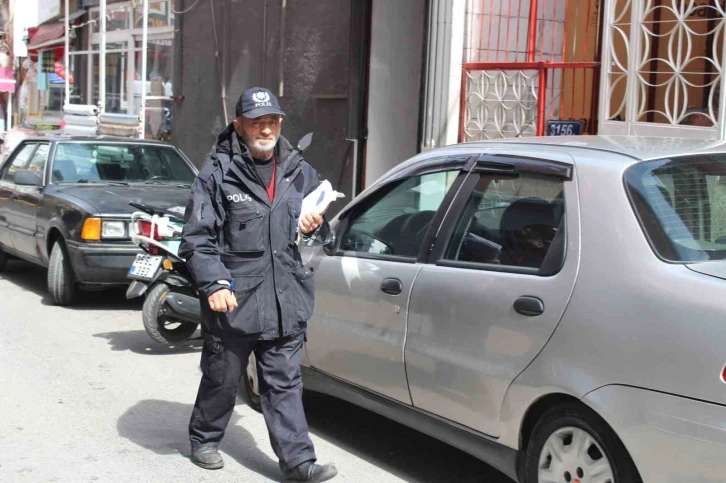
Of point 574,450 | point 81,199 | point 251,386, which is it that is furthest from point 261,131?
point 81,199

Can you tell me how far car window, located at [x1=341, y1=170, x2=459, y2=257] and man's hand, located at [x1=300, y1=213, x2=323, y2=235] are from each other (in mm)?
560

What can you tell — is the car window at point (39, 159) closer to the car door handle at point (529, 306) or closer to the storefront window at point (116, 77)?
the car door handle at point (529, 306)

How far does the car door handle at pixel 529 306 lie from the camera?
3844mm

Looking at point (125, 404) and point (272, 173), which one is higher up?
point (272, 173)

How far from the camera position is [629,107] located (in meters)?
8.25

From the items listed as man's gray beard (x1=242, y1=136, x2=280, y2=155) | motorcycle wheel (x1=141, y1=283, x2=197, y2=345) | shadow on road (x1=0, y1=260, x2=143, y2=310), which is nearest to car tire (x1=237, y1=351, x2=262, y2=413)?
motorcycle wheel (x1=141, y1=283, x2=197, y2=345)

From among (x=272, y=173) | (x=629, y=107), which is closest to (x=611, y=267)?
(x=272, y=173)

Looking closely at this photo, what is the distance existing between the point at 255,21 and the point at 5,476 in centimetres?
1016

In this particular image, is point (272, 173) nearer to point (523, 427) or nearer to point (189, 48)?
point (523, 427)

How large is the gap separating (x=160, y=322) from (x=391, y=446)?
2.58 m

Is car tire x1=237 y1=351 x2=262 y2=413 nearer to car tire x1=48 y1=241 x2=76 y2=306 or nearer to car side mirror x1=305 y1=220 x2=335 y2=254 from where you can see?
car side mirror x1=305 y1=220 x2=335 y2=254

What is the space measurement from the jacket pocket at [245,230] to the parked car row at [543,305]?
21.7 inches

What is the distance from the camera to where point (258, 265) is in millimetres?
4422

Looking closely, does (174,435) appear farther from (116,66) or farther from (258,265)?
(116,66)
